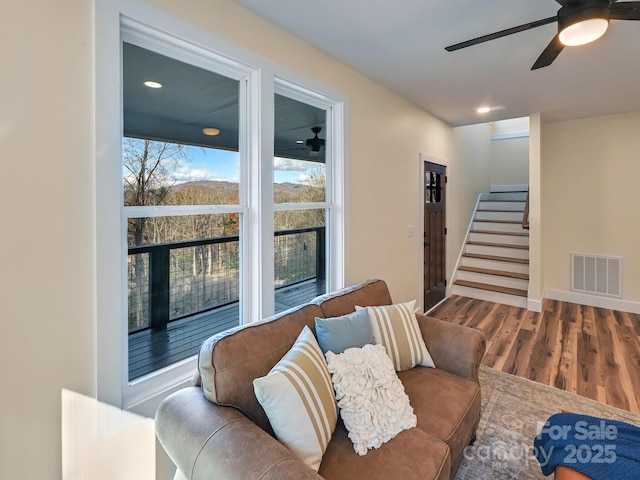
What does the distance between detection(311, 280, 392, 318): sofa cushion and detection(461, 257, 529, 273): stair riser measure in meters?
3.52

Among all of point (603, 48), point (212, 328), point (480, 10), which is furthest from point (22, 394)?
point (603, 48)

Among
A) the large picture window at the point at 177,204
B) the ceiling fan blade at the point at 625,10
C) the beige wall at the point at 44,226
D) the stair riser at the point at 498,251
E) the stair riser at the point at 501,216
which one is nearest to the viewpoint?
the beige wall at the point at 44,226

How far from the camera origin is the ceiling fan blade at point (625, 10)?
141 cm

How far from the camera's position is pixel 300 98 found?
234 cm

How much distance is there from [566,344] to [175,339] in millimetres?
3678

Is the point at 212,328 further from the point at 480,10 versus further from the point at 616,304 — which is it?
the point at 616,304

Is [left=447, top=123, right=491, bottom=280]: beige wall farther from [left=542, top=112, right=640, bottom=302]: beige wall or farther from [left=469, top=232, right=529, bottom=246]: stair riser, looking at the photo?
[left=542, top=112, right=640, bottom=302]: beige wall

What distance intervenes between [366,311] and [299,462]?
92 centimetres

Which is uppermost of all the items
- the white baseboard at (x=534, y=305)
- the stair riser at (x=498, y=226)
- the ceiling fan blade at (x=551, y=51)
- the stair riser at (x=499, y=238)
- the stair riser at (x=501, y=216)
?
the ceiling fan blade at (x=551, y=51)

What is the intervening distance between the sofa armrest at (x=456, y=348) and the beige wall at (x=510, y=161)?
19.0 feet

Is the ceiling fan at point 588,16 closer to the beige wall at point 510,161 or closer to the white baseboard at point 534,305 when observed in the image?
the white baseboard at point 534,305

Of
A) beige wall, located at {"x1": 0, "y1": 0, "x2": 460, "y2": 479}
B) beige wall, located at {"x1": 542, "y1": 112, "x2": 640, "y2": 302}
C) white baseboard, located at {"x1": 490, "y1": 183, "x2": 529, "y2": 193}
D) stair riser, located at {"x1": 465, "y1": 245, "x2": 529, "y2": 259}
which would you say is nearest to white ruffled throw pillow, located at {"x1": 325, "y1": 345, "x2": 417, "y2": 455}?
beige wall, located at {"x1": 0, "y1": 0, "x2": 460, "y2": 479}

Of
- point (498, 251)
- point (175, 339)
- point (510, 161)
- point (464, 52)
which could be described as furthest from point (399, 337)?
point (510, 161)

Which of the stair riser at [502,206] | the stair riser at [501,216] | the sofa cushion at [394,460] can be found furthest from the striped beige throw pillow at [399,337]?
the stair riser at [502,206]
